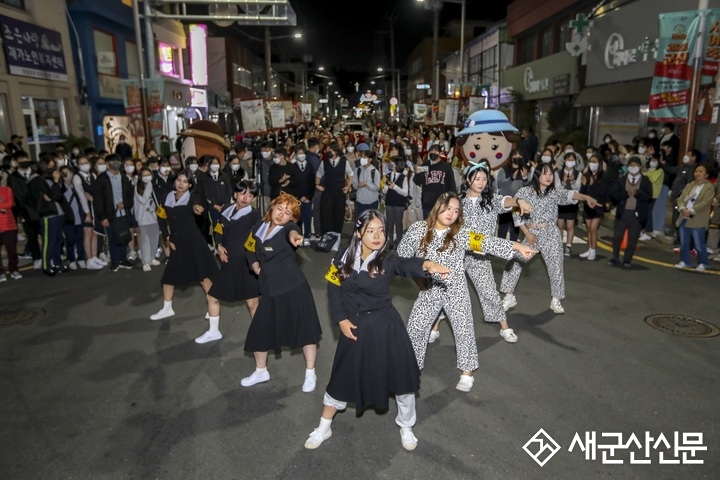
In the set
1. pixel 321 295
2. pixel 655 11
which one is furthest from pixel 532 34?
pixel 321 295

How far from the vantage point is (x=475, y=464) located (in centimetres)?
424

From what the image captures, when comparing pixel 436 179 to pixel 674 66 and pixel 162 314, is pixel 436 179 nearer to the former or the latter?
pixel 162 314

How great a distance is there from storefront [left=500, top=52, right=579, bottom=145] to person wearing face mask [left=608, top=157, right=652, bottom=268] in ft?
61.8

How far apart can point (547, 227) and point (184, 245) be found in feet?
15.6

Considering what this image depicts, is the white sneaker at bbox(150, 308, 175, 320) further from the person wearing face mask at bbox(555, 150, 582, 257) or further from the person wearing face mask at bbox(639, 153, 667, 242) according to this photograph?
the person wearing face mask at bbox(639, 153, 667, 242)

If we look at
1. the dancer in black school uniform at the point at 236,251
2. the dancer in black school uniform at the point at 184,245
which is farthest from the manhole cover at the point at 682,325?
the dancer in black school uniform at the point at 184,245

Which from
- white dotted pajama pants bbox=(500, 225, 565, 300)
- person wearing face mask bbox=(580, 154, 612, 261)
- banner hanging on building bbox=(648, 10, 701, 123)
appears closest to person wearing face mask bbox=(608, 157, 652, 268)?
person wearing face mask bbox=(580, 154, 612, 261)

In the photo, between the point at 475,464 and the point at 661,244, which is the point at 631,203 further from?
the point at 475,464

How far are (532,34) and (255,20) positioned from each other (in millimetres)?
25159

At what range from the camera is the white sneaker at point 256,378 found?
5531 mm

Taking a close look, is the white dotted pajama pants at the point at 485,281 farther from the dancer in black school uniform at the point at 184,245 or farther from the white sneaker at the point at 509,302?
the dancer in black school uniform at the point at 184,245

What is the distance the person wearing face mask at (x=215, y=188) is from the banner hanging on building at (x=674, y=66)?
9795mm

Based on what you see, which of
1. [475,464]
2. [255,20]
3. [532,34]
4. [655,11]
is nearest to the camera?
[475,464]

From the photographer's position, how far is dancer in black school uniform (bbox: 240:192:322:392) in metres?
5.15
